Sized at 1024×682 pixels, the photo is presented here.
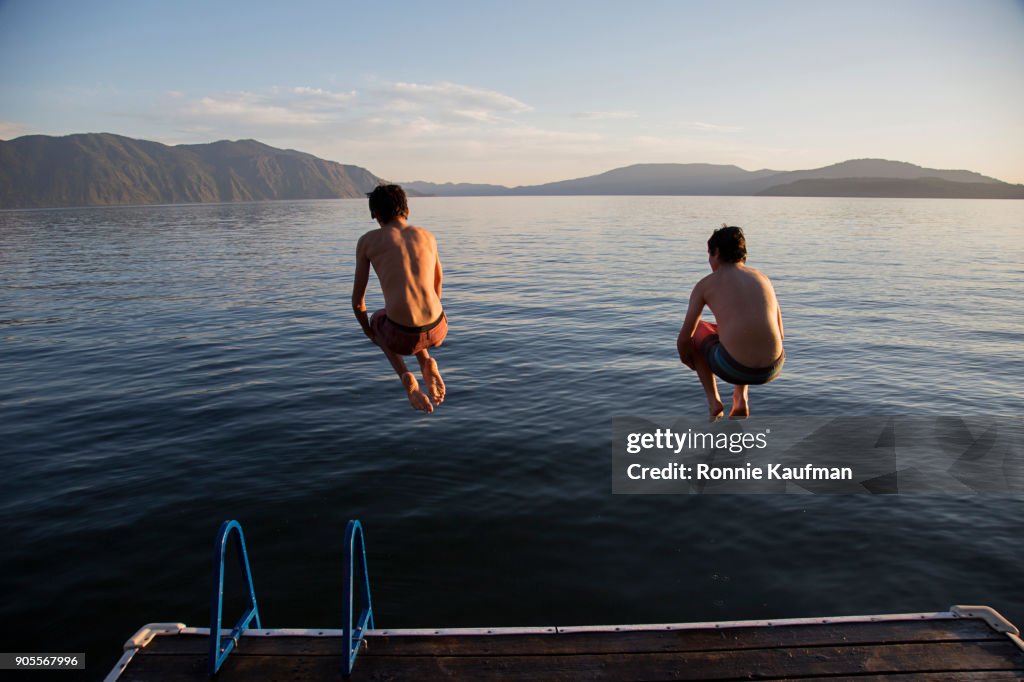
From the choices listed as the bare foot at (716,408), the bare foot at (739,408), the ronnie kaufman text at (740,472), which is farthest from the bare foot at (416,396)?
the ronnie kaufman text at (740,472)

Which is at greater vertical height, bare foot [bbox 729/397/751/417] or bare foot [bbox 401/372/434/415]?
bare foot [bbox 401/372/434/415]

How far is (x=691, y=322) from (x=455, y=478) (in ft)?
31.1

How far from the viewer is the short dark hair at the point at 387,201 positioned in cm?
680

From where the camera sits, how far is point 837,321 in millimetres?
34812

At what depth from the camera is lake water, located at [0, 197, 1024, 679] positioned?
446 inches

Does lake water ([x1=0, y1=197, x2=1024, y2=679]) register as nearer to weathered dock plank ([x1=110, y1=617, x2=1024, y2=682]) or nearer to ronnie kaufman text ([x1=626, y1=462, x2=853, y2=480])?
ronnie kaufman text ([x1=626, y1=462, x2=853, y2=480])

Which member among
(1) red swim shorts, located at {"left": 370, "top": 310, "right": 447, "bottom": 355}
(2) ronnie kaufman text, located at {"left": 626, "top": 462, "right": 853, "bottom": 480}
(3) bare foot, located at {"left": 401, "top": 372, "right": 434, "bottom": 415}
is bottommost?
(2) ronnie kaufman text, located at {"left": 626, "top": 462, "right": 853, "bottom": 480}

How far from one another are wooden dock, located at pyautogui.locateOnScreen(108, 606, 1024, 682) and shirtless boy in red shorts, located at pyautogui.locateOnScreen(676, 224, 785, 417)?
132 inches

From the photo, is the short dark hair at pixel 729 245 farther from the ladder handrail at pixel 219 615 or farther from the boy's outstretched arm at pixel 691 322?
the ladder handrail at pixel 219 615

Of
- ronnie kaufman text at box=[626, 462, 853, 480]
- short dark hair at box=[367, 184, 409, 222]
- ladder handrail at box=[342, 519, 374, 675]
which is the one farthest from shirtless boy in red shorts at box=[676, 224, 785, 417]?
ronnie kaufman text at box=[626, 462, 853, 480]

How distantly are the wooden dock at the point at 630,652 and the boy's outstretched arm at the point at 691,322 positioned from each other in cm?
384

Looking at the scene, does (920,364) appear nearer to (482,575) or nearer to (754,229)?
(482,575)

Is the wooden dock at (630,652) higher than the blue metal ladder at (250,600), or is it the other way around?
the blue metal ladder at (250,600)

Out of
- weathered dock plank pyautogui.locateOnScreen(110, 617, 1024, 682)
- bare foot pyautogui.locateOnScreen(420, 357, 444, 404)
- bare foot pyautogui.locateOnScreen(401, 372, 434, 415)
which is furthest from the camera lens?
weathered dock plank pyautogui.locateOnScreen(110, 617, 1024, 682)
